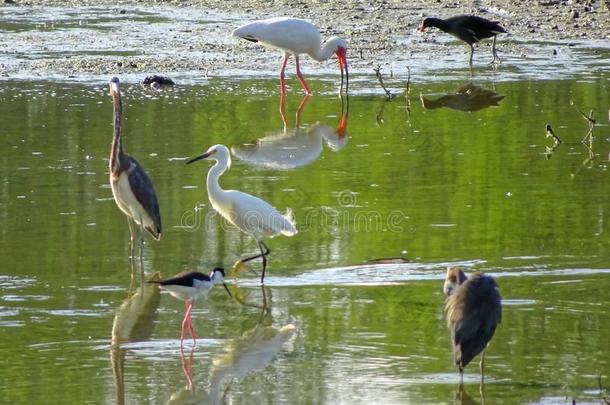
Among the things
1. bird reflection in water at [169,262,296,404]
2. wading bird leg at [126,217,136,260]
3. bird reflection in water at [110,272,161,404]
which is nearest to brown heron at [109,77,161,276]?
wading bird leg at [126,217,136,260]

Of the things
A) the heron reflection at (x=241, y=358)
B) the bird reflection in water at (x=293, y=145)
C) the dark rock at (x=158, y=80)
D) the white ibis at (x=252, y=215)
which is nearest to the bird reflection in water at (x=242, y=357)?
the heron reflection at (x=241, y=358)

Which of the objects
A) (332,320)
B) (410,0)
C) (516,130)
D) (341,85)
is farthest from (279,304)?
(410,0)

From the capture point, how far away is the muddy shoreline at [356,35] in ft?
66.2

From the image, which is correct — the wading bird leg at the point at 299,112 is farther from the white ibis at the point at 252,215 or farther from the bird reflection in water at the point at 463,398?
the bird reflection in water at the point at 463,398

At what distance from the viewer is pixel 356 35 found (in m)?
22.4

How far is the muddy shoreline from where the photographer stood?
2019 cm

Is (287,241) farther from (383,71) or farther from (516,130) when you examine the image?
(383,71)

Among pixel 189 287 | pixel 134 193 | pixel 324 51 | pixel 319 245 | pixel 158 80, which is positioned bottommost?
pixel 319 245

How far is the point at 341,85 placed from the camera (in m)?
18.5

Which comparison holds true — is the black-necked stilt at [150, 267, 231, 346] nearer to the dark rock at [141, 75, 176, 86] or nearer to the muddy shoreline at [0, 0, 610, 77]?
the dark rock at [141, 75, 176, 86]

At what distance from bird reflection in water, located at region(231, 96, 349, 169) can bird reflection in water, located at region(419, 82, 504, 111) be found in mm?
1172

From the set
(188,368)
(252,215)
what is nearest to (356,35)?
(252,215)

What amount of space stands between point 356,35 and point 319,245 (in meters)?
12.2

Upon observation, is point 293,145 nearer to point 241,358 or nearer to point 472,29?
point 472,29
